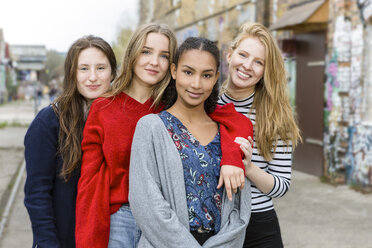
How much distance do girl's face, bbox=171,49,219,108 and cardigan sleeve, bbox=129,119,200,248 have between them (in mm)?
236

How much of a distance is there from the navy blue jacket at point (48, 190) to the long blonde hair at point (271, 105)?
0.94 m

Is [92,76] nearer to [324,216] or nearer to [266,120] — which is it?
[266,120]

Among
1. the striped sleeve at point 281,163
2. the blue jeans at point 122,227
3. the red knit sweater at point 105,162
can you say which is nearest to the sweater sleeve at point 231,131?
the red knit sweater at point 105,162

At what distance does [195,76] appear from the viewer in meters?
1.96

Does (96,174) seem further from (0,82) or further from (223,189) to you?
(0,82)

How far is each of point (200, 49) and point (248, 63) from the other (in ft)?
1.42

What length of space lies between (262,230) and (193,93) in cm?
84

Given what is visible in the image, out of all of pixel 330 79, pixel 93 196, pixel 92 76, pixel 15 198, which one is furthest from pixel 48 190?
pixel 330 79

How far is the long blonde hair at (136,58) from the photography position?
2.22 metres

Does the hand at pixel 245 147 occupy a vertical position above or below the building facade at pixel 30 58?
below

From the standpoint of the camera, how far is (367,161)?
6812mm

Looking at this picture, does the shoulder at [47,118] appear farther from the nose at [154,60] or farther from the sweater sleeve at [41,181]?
the nose at [154,60]

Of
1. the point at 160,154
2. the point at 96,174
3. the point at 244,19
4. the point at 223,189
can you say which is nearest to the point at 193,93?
the point at 160,154

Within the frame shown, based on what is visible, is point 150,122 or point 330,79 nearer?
point 150,122
